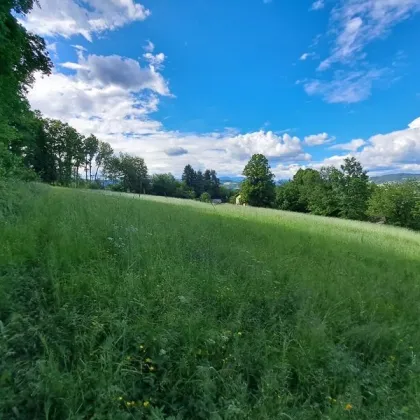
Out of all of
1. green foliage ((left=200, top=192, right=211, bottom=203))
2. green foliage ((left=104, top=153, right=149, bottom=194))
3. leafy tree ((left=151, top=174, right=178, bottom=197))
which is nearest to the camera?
green foliage ((left=200, top=192, right=211, bottom=203))

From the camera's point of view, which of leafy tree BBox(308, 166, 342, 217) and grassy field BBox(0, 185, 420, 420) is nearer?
grassy field BBox(0, 185, 420, 420)

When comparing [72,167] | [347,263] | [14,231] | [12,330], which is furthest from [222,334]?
[72,167]

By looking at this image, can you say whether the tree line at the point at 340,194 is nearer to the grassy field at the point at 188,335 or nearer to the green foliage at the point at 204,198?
the green foliage at the point at 204,198

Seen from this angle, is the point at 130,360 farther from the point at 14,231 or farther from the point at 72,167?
the point at 72,167

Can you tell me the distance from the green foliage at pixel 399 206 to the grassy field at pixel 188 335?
169 feet

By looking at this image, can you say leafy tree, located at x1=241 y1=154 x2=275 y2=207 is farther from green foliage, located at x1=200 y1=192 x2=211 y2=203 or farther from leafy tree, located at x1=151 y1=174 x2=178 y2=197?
leafy tree, located at x1=151 y1=174 x2=178 y2=197

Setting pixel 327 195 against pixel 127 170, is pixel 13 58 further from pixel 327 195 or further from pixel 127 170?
pixel 127 170

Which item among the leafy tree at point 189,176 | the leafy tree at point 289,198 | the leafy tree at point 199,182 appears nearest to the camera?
the leafy tree at point 289,198

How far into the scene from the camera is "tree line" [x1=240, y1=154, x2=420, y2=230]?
47812mm

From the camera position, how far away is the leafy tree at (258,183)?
58.7 m

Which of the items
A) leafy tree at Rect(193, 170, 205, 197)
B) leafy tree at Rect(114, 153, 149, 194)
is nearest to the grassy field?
leafy tree at Rect(114, 153, 149, 194)

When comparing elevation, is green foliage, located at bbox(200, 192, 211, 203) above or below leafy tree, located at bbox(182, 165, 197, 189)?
below

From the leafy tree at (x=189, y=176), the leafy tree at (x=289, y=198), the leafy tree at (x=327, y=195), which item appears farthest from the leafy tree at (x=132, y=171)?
the leafy tree at (x=327, y=195)

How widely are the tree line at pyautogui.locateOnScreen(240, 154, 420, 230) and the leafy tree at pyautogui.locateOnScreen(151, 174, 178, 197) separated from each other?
28.1m
